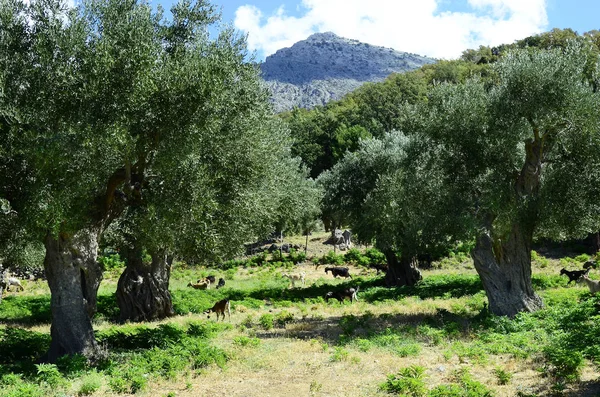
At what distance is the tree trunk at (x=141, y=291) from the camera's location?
910 inches

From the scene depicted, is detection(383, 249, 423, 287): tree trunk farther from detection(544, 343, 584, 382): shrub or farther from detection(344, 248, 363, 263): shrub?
detection(544, 343, 584, 382): shrub

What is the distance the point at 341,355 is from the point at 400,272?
66.1ft

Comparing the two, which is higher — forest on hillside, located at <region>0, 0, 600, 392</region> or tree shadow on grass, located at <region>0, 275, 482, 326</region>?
forest on hillside, located at <region>0, 0, 600, 392</region>

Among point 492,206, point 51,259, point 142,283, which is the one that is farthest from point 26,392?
point 492,206

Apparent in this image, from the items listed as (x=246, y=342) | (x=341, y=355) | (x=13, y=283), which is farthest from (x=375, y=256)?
(x=341, y=355)

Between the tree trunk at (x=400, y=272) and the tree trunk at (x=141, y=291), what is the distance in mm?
15249

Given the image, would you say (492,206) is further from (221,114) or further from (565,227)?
(221,114)

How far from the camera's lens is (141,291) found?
912 inches

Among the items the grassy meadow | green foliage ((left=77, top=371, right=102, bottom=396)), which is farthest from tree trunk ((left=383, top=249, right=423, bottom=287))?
green foliage ((left=77, top=371, right=102, bottom=396))

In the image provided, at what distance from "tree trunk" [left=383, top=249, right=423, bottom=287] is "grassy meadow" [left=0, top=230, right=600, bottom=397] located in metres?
8.89

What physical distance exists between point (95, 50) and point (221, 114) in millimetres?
3813

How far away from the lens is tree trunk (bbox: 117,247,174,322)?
23109mm

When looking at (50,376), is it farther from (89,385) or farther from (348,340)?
(348,340)

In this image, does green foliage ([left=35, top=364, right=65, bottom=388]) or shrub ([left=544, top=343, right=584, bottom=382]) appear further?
green foliage ([left=35, top=364, right=65, bottom=388])
